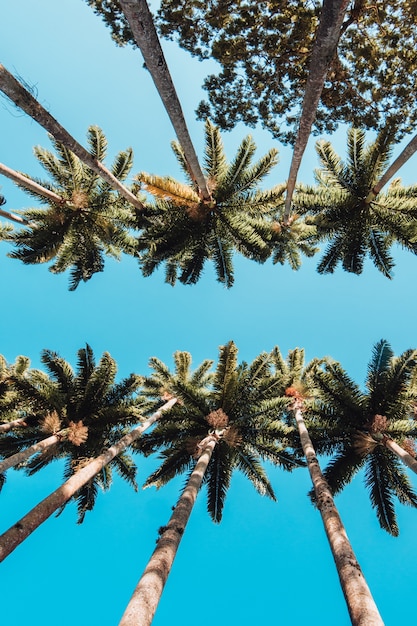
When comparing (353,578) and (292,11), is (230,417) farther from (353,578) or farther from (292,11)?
(292,11)

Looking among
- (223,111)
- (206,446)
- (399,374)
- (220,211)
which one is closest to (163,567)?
(206,446)

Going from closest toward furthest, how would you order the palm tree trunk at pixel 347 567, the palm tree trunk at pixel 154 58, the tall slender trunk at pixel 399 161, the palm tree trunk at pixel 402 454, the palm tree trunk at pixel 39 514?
the palm tree trunk at pixel 347 567
the palm tree trunk at pixel 154 58
the palm tree trunk at pixel 39 514
the tall slender trunk at pixel 399 161
the palm tree trunk at pixel 402 454

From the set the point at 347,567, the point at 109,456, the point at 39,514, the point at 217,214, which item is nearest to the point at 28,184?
the point at 217,214

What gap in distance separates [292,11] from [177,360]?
14.7 meters

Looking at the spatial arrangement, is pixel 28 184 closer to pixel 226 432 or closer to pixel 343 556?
pixel 226 432

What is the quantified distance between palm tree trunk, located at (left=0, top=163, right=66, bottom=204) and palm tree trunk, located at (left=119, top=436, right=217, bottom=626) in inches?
408

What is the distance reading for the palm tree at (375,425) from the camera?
13.6 meters

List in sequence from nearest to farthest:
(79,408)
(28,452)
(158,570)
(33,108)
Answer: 1. (158,570)
2. (33,108)
3. (28,452)
4. (79,408)

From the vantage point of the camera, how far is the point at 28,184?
13164mm

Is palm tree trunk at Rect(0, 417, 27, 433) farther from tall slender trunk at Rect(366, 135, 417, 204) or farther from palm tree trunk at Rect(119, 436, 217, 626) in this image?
tall slender trunk at Rect(366, 135, 417, 204)

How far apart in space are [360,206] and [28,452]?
13.5 m

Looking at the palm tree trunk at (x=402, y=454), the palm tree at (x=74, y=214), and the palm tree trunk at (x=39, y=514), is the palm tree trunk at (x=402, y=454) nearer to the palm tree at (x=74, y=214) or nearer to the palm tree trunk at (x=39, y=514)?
the palm tree trunk at (x=39, y=514)

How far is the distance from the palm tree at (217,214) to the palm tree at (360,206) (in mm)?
1715

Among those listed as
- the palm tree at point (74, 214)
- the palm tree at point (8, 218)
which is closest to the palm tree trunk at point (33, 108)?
the palm tree at point (74, 214)
